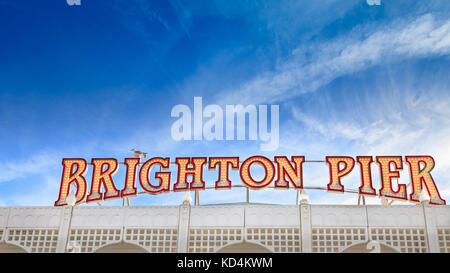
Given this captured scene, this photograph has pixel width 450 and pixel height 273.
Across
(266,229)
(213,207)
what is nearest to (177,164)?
(213,207)

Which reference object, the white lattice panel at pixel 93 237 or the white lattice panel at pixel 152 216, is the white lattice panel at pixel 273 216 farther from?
the white lattice panel at pixel 93 237

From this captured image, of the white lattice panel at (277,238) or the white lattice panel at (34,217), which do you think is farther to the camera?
the white lattice panel at (34,217)

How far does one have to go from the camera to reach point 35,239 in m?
28.2

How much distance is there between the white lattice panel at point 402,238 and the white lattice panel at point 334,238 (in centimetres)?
76

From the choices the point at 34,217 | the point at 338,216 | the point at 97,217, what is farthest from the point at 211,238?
the point at 34,217

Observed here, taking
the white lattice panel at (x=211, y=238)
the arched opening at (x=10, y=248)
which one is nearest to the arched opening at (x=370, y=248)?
the white lattice panel at (x=211, y=238)

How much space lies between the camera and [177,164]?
32938 millimetres

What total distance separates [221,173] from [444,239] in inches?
547

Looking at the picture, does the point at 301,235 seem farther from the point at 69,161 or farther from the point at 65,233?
the point at 69,161

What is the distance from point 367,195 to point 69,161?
65.1ft

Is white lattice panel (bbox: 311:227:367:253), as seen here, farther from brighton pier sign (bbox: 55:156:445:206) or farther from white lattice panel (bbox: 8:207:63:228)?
white lattice panel (bbox: 8:207:63:228)

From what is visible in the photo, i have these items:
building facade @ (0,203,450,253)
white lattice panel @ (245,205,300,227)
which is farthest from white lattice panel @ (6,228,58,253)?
white lattice panel @ (245,205,300,227)

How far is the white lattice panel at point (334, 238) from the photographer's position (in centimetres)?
2648
